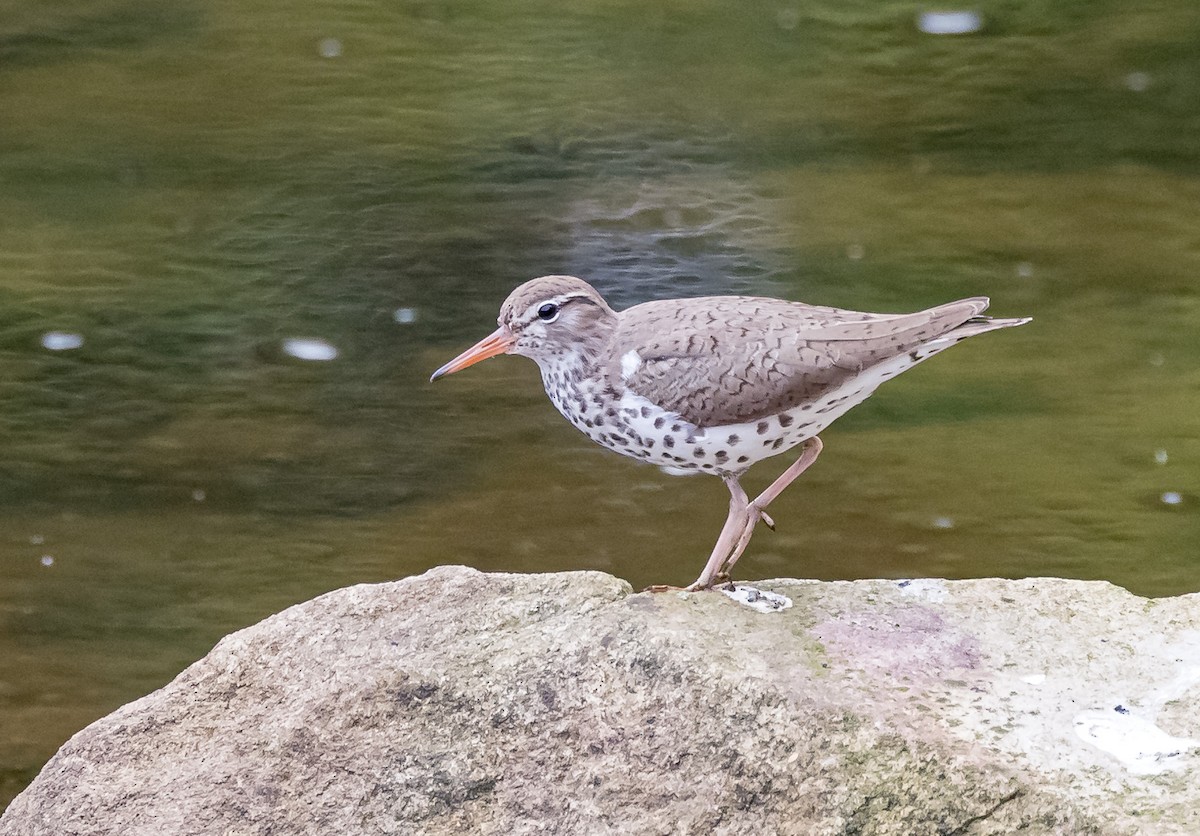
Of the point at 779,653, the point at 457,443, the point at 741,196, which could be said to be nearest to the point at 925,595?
the point at 779,653

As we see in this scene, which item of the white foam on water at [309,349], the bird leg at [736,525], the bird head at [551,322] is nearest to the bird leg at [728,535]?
the bird leg at [736,525]

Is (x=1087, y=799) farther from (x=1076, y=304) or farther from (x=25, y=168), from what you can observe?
(x=25, y=168)

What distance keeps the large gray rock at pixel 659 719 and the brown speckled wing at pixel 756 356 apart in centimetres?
54

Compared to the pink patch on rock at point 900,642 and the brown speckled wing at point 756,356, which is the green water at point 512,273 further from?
the brown speckled wing at point 756,356

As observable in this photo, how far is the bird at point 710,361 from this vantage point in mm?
3502

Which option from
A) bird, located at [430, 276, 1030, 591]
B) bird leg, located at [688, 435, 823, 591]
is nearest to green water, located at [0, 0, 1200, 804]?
bird leg, located at [688, 435, 823, 591]

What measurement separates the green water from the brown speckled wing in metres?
1.96

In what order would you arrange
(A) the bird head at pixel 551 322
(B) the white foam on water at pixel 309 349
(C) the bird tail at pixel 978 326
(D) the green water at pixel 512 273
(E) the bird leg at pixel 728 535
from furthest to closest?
1. (B) the white foam on water at pixel 309 349
2. (D) the green water at pixel 512 273
3. (E) the bird leg at pixel 728 535
4. (A) the bird head at pixel 551 322
5. (C) the bird tail at pixel 978 326

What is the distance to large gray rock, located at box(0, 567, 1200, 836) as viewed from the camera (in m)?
3.19

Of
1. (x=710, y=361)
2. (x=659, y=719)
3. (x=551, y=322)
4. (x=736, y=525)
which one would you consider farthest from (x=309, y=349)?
(x=659, y=719)

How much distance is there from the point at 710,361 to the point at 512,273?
3522mm

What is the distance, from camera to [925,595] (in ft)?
12.4

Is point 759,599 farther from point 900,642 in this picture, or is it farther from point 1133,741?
point 1133,741

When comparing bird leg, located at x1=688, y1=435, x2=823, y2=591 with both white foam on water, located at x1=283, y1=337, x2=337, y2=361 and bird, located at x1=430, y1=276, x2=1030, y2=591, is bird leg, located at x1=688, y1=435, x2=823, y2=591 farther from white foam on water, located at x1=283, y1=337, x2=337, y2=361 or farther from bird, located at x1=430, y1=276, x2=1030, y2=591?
white foam on water, located at x1=283, y1=337, x2=337, y2=361
